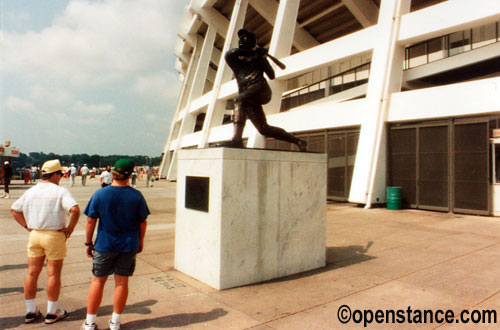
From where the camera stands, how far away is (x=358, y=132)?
15.4m

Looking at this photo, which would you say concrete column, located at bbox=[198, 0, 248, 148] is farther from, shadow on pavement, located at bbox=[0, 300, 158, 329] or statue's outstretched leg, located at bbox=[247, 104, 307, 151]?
shadow on pavement, located at bbox=[0, 300, 158, 329]

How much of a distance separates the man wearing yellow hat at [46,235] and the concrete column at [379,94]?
12043mm

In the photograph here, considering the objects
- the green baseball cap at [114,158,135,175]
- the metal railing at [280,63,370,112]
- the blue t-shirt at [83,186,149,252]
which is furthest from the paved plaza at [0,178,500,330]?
the metal railing at [280,63,370,112]

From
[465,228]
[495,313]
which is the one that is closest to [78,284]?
[495,313]

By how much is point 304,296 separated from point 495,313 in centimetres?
211

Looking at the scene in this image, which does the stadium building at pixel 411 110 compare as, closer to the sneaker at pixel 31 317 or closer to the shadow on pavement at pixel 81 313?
the shadow on pavement at pixel 81 313

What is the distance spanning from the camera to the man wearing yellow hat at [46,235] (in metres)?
3.58

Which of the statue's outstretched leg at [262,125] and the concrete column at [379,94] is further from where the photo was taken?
the concrete column at [379,94]

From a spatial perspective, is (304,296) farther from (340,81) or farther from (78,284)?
(340,81)

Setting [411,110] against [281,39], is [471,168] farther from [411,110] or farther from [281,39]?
[281,39]

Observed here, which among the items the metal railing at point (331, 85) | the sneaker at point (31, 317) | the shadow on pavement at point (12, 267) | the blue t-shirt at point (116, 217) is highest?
the metal railing at point (331, 85)

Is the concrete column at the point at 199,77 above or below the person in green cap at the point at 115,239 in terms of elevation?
above

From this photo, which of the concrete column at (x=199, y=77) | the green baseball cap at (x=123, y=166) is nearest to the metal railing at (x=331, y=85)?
the concrete column at (x=199, y=77)

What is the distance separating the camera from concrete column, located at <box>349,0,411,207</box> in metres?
13.4
